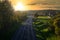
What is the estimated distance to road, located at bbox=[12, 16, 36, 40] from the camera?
226 cm

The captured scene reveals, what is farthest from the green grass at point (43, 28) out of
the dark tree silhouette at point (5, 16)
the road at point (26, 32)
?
the dark tree silhouette at point (5, 16)

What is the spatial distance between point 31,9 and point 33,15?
0.31 feet

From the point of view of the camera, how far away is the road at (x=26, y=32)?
2.26 metres

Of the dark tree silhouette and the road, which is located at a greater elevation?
the dark tree silhouette

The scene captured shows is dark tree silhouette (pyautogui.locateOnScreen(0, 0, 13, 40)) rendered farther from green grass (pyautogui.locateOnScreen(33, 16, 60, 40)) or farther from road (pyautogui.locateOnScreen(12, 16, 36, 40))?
green grass (pyautogui.locateOnScreen(33, 16, 60, 40))

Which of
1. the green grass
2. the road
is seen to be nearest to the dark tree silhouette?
the road

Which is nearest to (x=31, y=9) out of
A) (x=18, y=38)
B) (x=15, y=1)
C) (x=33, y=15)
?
(x=33, y=15)

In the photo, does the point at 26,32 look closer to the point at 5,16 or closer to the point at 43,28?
the point at 43,28

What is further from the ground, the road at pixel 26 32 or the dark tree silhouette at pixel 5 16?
the dark tree silhouette at pixel 5 16

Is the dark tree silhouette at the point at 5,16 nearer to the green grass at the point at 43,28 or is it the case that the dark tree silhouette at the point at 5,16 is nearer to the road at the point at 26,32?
the road at the point at 26,32

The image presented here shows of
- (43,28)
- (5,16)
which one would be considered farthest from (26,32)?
(5,16)

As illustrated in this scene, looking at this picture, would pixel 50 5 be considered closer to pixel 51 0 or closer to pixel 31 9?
pixel 51 0

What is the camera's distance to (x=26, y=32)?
7.51 feet

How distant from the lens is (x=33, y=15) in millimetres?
2355
